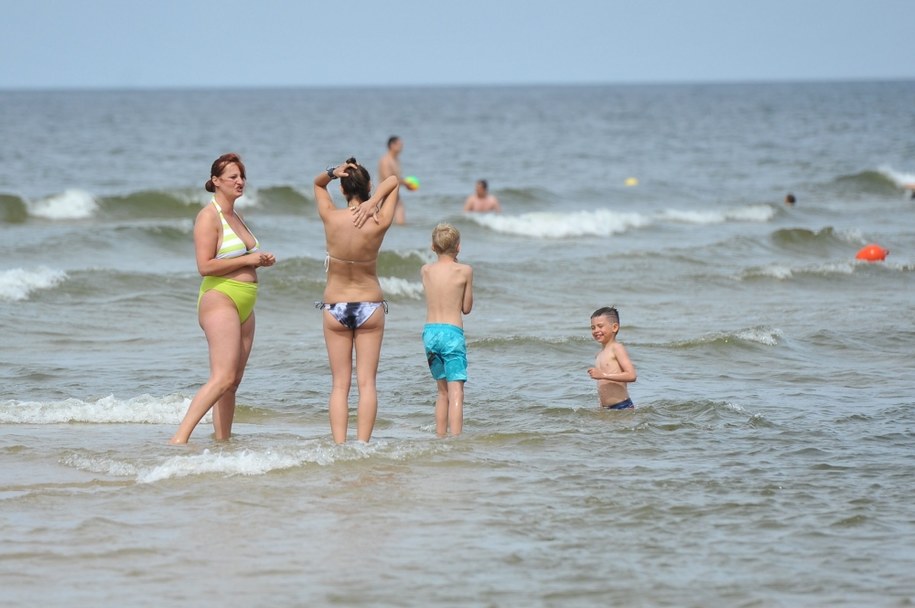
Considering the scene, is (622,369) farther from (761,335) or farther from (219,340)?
(761,335)

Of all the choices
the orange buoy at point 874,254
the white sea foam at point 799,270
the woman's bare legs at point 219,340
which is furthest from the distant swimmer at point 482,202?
the woman's bare legs at point 219,340

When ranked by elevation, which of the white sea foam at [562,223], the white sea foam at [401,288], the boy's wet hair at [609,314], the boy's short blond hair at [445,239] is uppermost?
the white sea foam at [562,223]

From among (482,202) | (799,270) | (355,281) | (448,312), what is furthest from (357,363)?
(482,202)

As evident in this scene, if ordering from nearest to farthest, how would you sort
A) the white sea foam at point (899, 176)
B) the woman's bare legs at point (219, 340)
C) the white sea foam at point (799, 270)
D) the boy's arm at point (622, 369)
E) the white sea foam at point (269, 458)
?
1. the white sea foam at point (269, 458)
2. the woman's bare legs at point (219, 340)
3. the boy's arm at point (622, 369)
4. the white sea foam at point (799, 270)
5. the white sea foam at point (899, 176)

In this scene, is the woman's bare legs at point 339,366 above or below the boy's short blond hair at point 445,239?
below

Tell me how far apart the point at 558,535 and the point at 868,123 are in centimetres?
6579

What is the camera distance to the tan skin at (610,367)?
852cm

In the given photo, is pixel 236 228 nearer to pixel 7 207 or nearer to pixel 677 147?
pixel 7 207

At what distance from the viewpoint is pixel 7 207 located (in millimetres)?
25562

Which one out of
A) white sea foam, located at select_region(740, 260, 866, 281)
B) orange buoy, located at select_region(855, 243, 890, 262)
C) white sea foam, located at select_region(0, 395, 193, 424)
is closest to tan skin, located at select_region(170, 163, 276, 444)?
white sea foam, located at select_region(0, 395, 193, 424)

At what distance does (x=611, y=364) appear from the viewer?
28.5 ft

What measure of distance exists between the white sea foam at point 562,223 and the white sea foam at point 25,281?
9.98 meters

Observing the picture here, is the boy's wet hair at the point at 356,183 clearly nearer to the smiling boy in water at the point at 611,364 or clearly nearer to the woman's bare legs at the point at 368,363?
the woman's bare legs at the point at 368,363

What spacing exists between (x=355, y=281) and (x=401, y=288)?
823 cm
